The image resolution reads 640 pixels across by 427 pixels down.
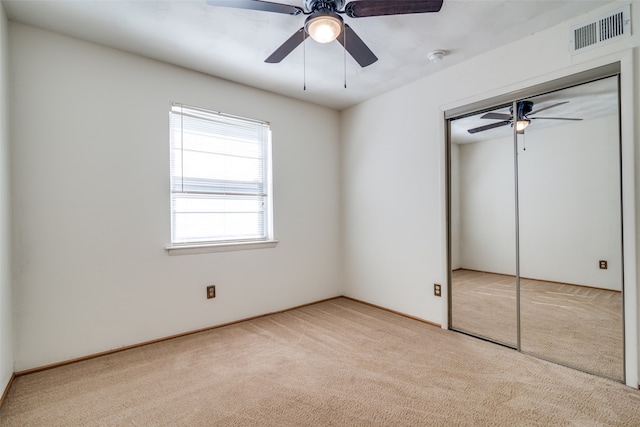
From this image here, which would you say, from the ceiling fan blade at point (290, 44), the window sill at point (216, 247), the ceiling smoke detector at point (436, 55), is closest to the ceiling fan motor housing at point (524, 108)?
the ceiling smoke detector at point (436, 55)

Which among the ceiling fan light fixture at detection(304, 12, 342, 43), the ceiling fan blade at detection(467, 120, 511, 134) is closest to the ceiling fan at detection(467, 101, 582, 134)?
the ceiling fan blade at detection(467, 120, 511, 134)

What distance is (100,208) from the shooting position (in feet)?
8.50

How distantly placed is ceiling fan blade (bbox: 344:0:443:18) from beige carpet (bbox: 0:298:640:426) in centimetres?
233

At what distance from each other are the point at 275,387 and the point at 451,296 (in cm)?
196

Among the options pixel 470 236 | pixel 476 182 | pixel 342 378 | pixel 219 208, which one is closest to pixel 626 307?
pixel 470 236

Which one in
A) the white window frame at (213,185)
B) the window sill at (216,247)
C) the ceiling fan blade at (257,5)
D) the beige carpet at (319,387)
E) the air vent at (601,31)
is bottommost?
the beige carpet at (319,387)

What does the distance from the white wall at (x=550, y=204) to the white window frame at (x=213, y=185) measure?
2170mm

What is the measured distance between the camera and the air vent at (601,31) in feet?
6.77

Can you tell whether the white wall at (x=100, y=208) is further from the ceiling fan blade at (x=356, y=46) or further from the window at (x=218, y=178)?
the ceiling fan blade at (x=356, y=46)

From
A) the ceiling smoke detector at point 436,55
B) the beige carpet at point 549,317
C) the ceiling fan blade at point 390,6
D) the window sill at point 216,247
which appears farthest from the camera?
the window sill at point 216,247

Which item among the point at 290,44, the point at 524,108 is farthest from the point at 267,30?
the point at 524,108

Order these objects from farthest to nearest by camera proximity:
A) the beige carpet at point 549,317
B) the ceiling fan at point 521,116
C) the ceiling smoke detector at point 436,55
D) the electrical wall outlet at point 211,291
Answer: the electrical wall outlet at point 211,291 < the ceiling smoke detector at point 436,55 < the ceiling fan at point 521,116 < the beige carpet at point 549,317

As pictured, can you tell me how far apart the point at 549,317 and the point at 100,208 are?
155 inches

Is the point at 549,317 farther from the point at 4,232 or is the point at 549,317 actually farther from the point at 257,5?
the point at 4,232
